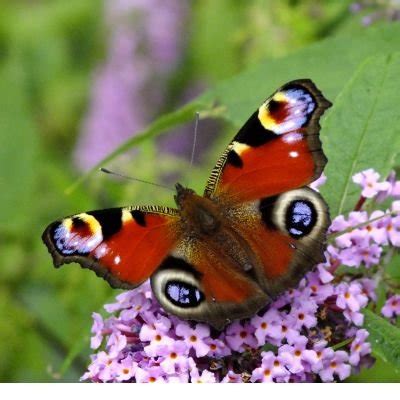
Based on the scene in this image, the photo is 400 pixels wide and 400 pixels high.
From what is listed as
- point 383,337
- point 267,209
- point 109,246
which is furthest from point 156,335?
point 383,337

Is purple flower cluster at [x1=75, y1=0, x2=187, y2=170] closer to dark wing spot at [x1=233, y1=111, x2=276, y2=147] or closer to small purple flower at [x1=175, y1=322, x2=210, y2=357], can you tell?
dark wing spot at [x1=233, y1=111, x2=276, y2=147]

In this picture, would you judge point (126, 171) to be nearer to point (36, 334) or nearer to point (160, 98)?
point (36, 334)

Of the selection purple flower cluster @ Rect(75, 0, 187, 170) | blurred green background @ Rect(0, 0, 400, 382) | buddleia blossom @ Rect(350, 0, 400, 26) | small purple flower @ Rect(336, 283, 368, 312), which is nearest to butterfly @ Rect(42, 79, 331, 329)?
small purple flower @ Rect(336, 283, 368, 312)

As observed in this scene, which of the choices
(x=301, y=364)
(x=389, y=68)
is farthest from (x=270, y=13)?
(x=301, y=364)

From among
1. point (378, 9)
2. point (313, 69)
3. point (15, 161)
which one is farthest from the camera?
point (15, 161)

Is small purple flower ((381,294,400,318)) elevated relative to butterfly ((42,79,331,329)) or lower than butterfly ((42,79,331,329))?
lower

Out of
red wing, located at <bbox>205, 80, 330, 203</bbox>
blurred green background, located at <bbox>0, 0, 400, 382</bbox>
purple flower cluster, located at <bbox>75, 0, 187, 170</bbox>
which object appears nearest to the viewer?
red wing, located at <bbox>205, 80, 330, 203</bbox>

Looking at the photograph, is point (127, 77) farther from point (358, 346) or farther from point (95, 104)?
point (358, 346)
